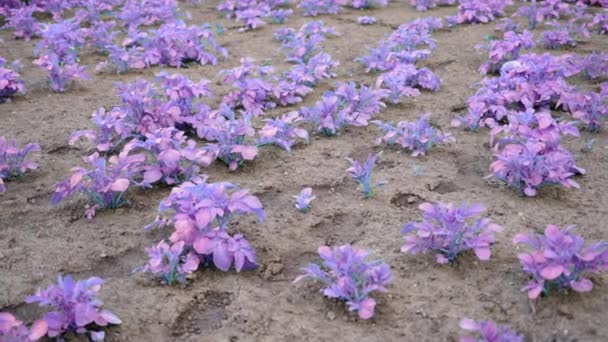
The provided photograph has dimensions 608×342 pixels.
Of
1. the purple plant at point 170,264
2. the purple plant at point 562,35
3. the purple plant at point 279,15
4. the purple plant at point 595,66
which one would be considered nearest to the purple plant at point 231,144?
the purple plant at point 170,264

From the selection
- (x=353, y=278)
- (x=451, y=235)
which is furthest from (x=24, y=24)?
(x=451, y=235)

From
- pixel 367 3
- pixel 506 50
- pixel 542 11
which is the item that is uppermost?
pixel 506 50

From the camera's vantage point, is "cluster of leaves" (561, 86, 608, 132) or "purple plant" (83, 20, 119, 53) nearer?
"cluster of leaves" (561, 86, 608, 132)

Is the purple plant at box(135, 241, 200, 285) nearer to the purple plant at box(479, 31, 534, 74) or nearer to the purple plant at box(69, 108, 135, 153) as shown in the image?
the purple plant at box(69, 108, 135, 153)

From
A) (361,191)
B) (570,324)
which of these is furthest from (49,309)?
(570,324)

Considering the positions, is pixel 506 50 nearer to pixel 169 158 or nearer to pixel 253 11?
pixel 253 11

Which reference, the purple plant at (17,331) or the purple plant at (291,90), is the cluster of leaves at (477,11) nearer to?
the purple plant at (291,90)

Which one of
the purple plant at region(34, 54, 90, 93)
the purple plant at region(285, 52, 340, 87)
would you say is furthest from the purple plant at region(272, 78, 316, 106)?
the purple plant at region(34, 54, 90, 93)
